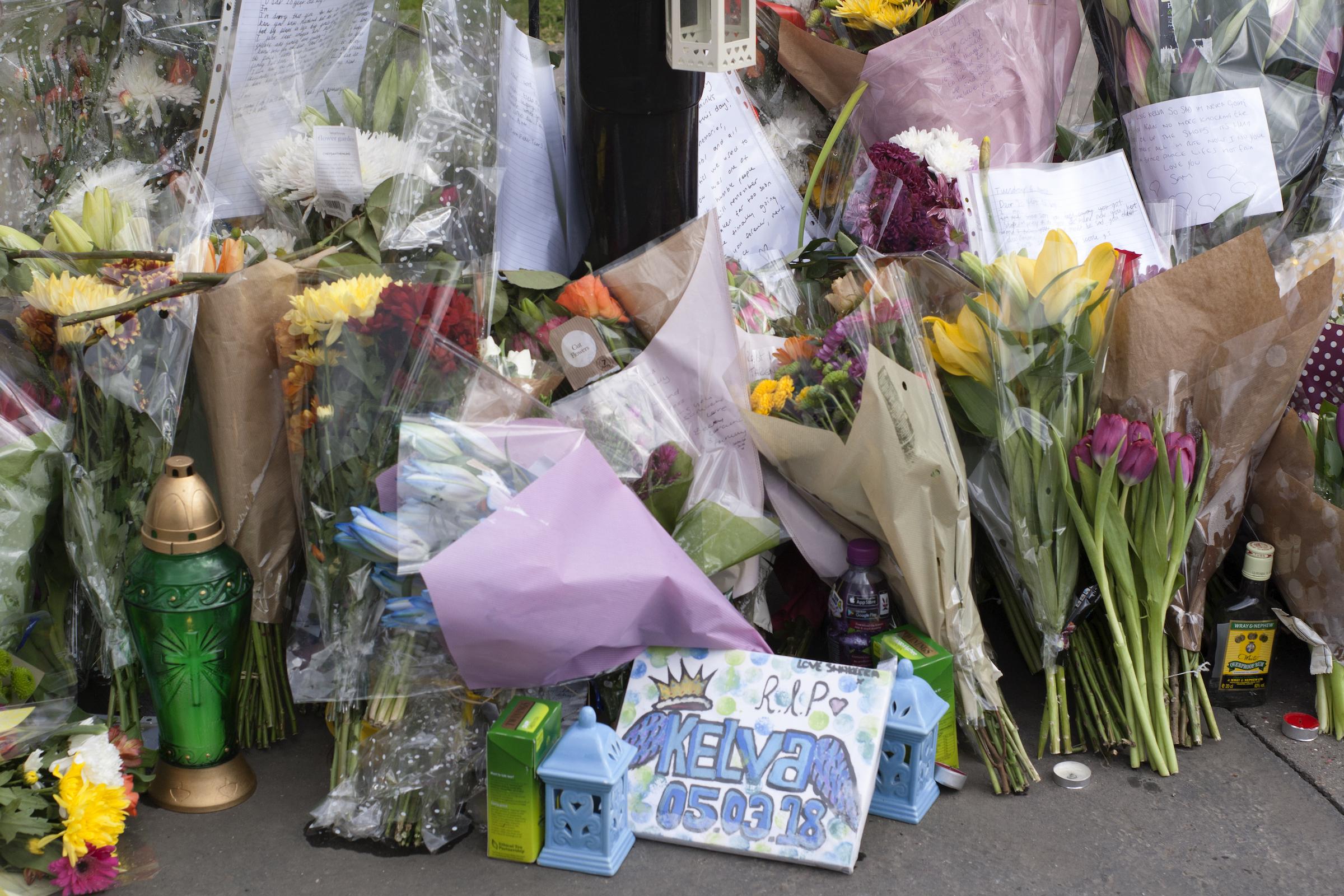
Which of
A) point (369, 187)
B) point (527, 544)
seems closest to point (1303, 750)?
point (527, 544)

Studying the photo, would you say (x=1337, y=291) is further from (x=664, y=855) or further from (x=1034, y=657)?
(x=664, y=855)

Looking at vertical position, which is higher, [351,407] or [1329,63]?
[1329,63]

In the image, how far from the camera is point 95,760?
5.74 feet

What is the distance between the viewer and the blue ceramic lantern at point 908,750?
1.90m

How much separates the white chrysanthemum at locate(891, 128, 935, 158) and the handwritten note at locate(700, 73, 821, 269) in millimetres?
317

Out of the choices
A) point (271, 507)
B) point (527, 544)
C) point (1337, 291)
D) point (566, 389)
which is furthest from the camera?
point (1337, 291)

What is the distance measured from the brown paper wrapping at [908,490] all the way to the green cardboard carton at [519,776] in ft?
2.00

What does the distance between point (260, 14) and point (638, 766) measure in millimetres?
1768

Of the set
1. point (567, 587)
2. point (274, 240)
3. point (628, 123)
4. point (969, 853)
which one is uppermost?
point (628, 123)

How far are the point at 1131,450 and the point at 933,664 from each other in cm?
49

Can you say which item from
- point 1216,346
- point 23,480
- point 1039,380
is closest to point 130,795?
point 23,480

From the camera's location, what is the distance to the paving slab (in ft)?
5.93

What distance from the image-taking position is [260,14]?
2.57 m

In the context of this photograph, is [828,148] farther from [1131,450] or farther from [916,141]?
[1131,450]
